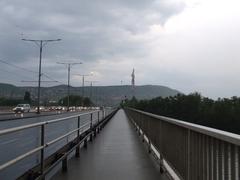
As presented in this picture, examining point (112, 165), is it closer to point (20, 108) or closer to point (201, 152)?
point (201, 152)

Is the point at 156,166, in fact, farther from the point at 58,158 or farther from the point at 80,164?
the point at 58,158

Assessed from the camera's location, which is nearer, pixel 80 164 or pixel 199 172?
pixel 199 172

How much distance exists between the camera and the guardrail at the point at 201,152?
4859 millimetres

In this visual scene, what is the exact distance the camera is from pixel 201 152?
6.36 metres

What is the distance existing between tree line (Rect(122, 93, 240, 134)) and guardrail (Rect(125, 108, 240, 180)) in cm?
5786

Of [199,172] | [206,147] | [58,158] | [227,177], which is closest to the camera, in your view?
[227,177]

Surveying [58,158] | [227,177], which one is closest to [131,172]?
[58,158]

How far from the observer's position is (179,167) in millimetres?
8398

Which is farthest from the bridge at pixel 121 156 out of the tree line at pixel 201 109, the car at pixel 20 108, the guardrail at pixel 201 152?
the car at pixel 20 108

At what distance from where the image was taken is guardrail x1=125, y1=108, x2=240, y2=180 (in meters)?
4.86

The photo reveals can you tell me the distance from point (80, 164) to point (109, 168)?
103 cm

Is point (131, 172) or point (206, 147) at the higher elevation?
point (206, 147)

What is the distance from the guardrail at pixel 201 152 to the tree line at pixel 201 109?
57856 mm

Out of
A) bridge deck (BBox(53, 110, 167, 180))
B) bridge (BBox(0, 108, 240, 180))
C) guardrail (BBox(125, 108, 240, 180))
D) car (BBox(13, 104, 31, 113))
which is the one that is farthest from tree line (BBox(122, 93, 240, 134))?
guardrail (BBox(125, 108, 240, 180))
